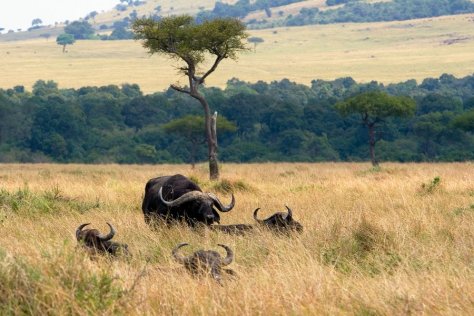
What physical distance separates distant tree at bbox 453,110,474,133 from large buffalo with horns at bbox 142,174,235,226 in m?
41.3

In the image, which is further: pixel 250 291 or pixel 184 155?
pixel 184 155

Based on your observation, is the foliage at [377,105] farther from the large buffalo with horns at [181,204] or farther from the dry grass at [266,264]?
the large buffalo with horns at [181,204]

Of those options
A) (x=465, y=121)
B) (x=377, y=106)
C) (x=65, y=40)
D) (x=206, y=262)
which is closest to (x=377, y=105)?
(x=377, y=106)

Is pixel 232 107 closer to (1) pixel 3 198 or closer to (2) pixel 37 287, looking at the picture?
(1) pixel 3 198

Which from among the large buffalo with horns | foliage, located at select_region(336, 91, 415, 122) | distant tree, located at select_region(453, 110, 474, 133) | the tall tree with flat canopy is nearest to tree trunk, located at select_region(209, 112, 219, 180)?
the tall tree with flat canopy

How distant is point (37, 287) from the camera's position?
5.93 meters

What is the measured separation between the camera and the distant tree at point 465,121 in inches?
2045

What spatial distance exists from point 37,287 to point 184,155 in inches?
2164

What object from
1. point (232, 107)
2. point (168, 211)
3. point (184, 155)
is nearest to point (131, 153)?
→ point (184, 155)

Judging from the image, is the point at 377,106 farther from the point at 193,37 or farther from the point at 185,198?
the point at 185,198

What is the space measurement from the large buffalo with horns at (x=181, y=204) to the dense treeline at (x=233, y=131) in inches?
1647

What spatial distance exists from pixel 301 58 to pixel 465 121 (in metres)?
106

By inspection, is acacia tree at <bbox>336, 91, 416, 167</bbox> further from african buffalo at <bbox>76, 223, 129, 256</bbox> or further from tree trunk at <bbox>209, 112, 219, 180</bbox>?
african buffalo at <bbox>76, 223, 129, 256</bbox>

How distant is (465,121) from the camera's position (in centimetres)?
5212
